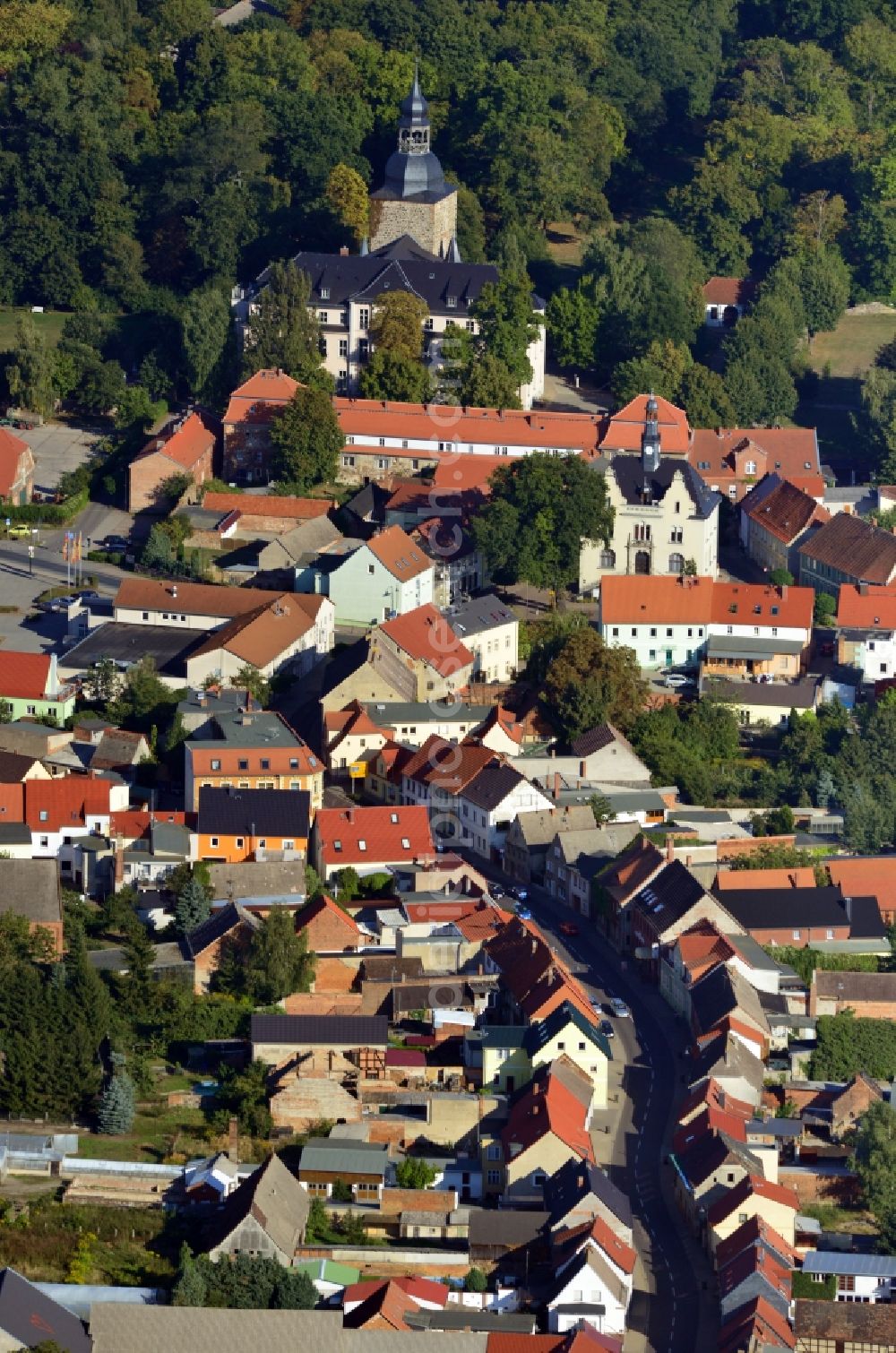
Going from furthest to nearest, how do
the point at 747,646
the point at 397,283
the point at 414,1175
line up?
the point at 397,283 → the point at 747,646 → the point at 414,1175

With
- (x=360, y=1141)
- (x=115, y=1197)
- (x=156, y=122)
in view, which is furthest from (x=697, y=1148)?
(x=156, y=122)

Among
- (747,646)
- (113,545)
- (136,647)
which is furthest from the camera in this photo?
(113,545)

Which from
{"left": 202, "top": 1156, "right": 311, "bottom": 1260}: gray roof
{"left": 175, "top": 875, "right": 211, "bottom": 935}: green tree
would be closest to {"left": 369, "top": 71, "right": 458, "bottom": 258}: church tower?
{"left": 175, "top": 875, "right": 211, "bottom": 935}: green tree

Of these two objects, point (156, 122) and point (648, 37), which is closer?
point (156, 122)

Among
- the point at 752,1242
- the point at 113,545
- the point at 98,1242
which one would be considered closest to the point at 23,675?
the point at 113,545

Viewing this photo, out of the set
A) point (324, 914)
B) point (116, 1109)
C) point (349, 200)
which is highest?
point (349, 200)

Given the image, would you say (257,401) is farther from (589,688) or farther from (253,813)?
(253,813)

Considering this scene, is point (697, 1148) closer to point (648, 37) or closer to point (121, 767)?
point (121, 767)
